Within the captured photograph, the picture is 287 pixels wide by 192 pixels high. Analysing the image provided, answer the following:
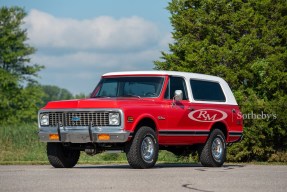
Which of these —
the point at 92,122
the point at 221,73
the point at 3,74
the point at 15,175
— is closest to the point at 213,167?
the point at 92,122

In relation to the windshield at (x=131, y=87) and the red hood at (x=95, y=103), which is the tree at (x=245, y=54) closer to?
the windshield at (x=131, y=87)

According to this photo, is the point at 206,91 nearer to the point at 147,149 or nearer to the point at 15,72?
the point at 147,149

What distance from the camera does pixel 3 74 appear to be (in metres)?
60.8

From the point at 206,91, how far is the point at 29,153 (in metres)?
9.22

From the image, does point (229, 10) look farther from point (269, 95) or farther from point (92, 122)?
point (92, 122)

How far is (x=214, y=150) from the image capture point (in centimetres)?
1797

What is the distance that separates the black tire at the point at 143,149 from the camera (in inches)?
607

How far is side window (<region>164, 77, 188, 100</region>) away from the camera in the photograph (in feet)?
55.3

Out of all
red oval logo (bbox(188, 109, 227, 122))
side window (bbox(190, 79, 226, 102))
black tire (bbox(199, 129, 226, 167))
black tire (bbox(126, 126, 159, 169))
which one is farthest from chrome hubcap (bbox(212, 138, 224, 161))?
black tire (bbox(126, 126, 159, 169))

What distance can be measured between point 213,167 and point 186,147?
3.21ft

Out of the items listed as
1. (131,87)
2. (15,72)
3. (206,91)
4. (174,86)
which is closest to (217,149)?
(206,91)

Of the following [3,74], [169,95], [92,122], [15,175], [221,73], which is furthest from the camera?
[3,74]

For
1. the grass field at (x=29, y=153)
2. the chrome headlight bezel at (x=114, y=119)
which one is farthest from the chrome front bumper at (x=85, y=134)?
the grass field at (x=29, y=153)

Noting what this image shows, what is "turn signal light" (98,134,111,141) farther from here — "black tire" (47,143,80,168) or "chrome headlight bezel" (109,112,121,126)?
"black tire" (47,143,80,168)
